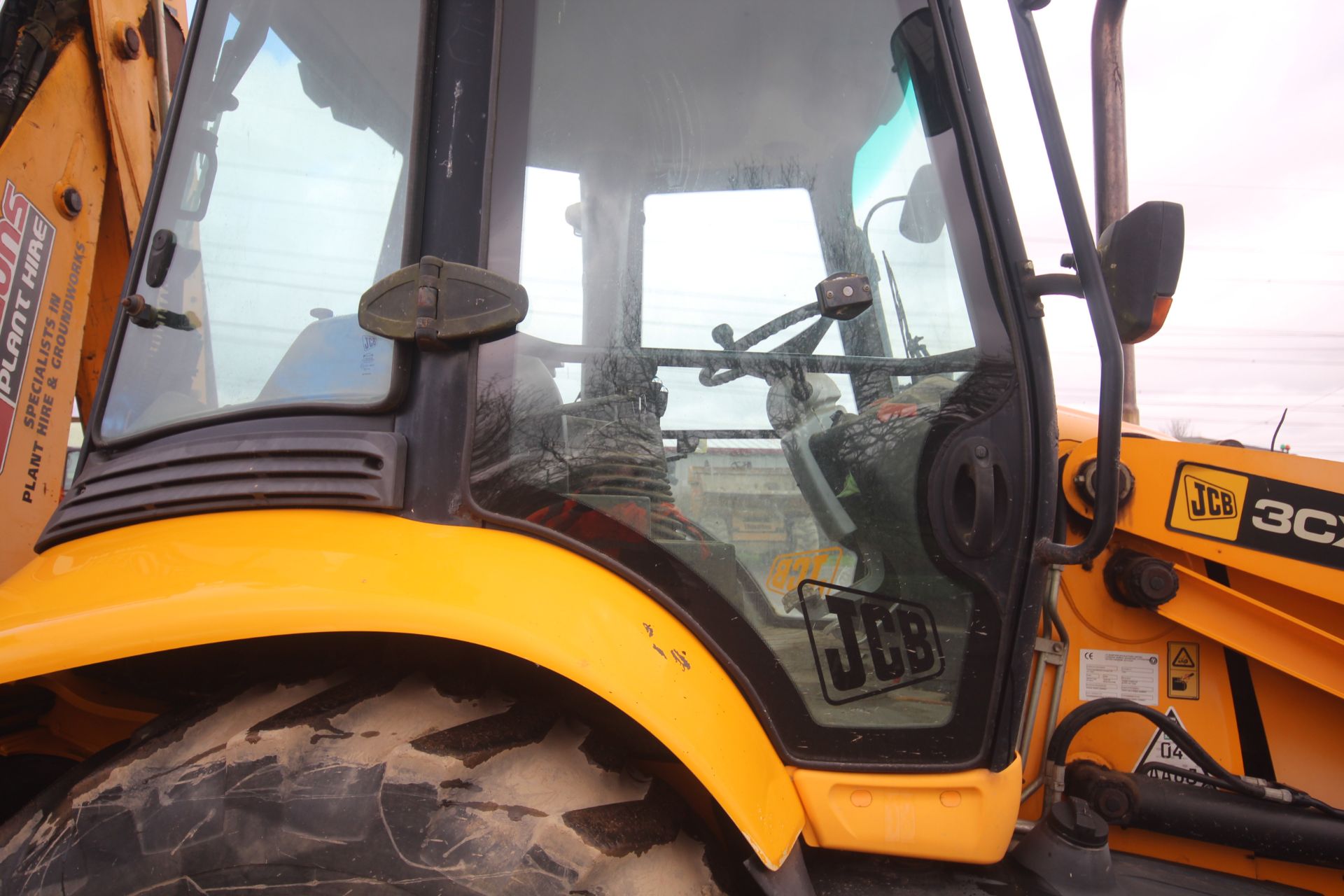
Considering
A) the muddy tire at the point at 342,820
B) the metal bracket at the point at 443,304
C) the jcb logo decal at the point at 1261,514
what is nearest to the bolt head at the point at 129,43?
the metal bracket at the point at 443,304

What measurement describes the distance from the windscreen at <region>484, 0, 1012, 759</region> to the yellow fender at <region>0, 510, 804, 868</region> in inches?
4.7

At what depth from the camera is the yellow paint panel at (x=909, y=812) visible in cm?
127

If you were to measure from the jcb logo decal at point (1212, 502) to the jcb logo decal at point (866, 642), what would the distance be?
0.75 m

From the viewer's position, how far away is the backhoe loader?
100 centimetres

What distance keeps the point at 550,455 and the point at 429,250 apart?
38cm

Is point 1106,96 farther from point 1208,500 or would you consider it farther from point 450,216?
point 450,216

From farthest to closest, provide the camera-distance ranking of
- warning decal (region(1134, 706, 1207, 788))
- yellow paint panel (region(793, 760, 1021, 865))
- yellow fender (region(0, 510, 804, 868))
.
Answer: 1. warning decal (region(1134, 706, 1207, 788))
2. yellow paint panel (region(793, 760, 1021, 865))
3. yellow fender (region(0, 510, 804, 868))

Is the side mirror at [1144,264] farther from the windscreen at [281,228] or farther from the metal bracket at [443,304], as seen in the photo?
the windscreen at [281,228]

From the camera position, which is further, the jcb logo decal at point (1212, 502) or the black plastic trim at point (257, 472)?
the jcb logo decal at point (1212, 502)

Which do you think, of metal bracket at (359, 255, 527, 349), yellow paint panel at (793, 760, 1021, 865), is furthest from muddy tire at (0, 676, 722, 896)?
metal bracket at (359, 255, 527, 349)

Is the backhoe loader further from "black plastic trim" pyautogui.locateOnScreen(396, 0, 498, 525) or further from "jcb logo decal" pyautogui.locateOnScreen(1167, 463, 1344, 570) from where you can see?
"jcb logo decal" pyautogui.locateOnScreen(1167, 463, 1344, 570)

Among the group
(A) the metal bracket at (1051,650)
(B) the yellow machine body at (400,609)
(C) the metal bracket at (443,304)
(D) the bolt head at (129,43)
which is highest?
(D) the bolt head at (129,43)

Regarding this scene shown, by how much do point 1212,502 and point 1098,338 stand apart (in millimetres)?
739

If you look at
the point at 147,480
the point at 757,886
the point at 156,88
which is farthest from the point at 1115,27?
the point at 156,88
